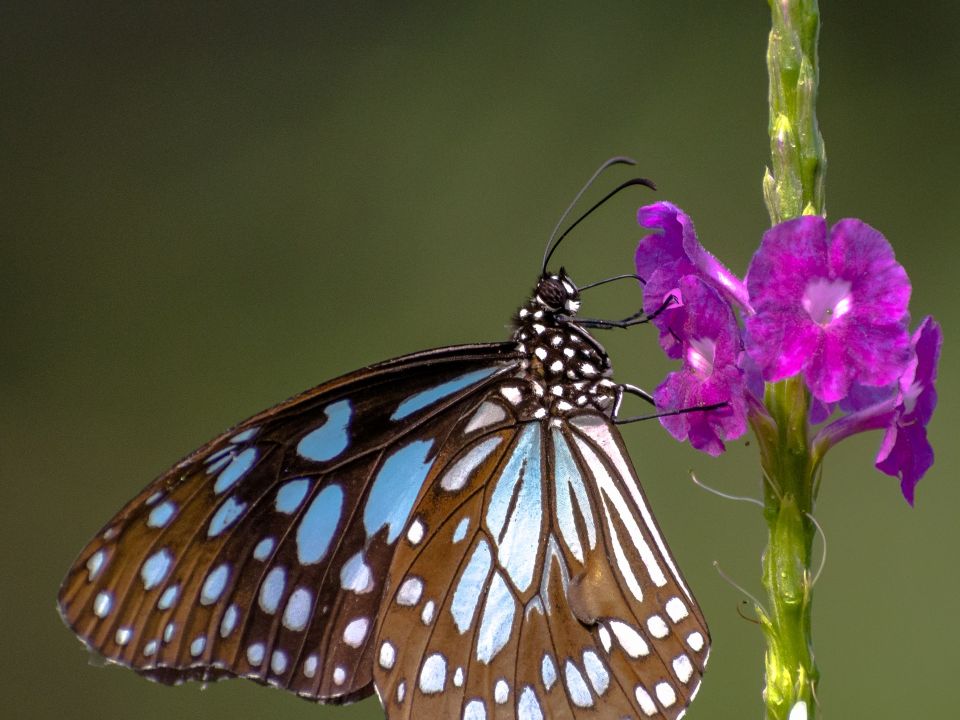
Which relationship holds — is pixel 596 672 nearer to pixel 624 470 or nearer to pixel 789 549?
pixel 624 470

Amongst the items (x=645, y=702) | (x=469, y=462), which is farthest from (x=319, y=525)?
(x=645, y=702)

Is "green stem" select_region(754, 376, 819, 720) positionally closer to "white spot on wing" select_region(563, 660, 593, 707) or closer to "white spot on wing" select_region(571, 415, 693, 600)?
"white spot on wing" select_region(571, 415, 693, 600)

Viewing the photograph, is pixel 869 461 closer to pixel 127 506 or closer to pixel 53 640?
pixel 127 506

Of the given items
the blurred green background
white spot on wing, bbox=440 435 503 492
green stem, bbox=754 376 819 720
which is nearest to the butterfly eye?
white spot on wing, bbox=440 435 503 492

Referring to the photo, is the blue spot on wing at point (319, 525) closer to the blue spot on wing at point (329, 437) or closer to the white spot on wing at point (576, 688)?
the blue spot on wing at point (329, 437)

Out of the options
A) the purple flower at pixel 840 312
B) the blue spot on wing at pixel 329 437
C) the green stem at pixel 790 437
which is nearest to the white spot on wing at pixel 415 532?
the blue spot on wing at pixel 329 437

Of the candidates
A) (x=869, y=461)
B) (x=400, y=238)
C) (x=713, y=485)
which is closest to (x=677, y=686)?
(x=713, y=485)
